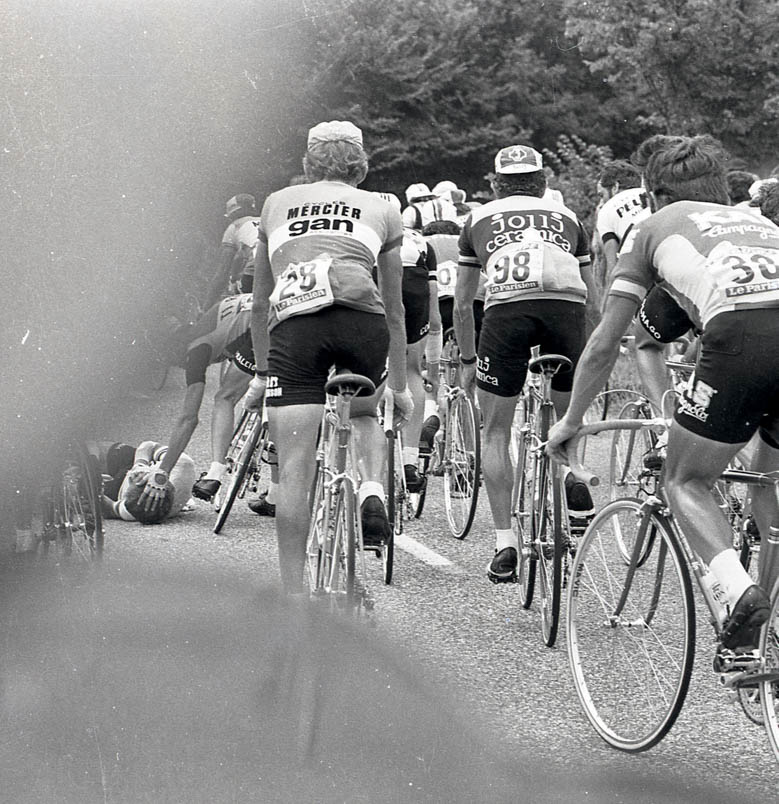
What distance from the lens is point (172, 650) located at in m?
5.21

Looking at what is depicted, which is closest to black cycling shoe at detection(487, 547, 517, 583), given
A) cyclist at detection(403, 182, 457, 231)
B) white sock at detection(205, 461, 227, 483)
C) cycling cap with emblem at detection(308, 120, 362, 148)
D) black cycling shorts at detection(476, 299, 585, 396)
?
black cycling shorts at detection(476, 299, 585, 396)

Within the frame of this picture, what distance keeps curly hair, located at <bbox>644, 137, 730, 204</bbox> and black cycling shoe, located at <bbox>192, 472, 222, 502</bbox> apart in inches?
173

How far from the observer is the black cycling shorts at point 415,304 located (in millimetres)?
9219

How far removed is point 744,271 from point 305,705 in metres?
1.93

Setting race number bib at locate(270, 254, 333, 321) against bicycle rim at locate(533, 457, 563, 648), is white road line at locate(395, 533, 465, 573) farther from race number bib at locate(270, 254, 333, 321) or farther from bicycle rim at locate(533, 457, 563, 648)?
race number bib at locate(270, 254, 333, 321)

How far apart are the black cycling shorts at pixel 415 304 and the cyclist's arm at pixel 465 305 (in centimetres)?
199

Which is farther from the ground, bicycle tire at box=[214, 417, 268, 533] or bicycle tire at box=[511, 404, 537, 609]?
bicycle tire at box=[511, 404, 537, 609]

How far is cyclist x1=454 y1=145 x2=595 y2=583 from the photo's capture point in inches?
254

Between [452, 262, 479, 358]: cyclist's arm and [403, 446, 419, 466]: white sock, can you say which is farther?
[403, 446, 419, 466]: white sock

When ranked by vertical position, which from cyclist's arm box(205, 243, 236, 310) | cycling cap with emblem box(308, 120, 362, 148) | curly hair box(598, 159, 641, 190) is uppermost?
cycling cap with emblem box(308, 120, 362, 148)

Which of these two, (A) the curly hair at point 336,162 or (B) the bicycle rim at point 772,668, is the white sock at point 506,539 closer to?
(A) the curly hair at point 336,162

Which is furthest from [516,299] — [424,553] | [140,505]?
[140,505]

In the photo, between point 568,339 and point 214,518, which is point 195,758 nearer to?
point 568,339

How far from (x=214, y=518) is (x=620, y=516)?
14.7 ft
